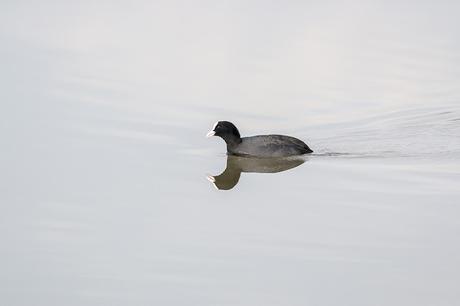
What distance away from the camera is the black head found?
14.9 meters

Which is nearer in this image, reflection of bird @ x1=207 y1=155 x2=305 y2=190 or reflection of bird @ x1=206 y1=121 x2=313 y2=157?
reflection of bird @ x1=207 y1=155 x2=305 y2=190

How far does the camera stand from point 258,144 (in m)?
14.8

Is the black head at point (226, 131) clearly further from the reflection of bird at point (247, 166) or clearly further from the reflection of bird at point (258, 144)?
the reflection of bird at point (247, 166)

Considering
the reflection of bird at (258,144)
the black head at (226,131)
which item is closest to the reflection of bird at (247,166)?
the reflection of bird at (258,144)

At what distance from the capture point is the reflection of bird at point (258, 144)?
577 inches

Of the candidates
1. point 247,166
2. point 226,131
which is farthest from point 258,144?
point 226,131

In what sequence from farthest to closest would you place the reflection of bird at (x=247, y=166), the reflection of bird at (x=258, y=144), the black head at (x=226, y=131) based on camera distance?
the black head at (x=226, y=131) → the reflection of bird at (x=258, y=144) → the reflection of bird at (x=247, y=166)

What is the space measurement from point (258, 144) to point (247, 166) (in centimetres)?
33

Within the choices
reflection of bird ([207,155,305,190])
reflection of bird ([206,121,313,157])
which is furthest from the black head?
reflection of bird ([207,155,305,190])

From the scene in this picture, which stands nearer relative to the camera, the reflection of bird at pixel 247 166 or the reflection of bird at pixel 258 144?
the reflection of bird at pixel 247 166

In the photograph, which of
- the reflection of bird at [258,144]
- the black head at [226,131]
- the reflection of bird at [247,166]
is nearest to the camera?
the reflection of bird at [247,166]

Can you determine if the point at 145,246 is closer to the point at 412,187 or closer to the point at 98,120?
the point at 412,187

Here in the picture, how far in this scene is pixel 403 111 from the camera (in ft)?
56.6

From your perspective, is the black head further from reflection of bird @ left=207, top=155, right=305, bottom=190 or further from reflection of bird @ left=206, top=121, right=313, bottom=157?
reflection of bird @ left=207, top=155, right=305, bottom=190
